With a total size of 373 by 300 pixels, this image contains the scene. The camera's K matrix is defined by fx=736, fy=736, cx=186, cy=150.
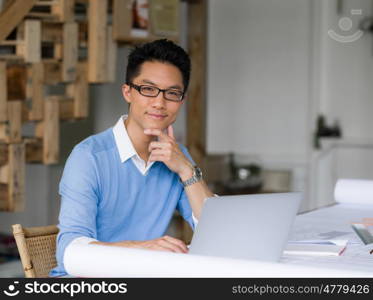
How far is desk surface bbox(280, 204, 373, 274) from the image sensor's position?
1.77 meters

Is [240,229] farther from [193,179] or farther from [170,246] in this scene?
[193,179]

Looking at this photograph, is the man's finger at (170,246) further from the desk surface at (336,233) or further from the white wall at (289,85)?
the white wall at (289,85)

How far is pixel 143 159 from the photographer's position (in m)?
2.29

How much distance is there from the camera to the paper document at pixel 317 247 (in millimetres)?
1878

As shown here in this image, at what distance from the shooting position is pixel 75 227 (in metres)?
1.90

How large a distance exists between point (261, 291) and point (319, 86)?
5.34m

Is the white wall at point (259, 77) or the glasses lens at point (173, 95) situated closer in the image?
the glasses lens at point (173, 95)

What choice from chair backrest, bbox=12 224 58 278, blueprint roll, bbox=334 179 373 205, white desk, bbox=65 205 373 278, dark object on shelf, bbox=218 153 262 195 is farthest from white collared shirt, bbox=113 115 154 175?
dark object on shelf, bbox=218 153 262 195

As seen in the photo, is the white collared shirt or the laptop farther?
the white collared shirt

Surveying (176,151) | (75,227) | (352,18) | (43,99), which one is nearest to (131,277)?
(75,227)

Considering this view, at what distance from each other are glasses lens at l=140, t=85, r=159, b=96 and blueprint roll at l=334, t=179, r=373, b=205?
1.14 meters

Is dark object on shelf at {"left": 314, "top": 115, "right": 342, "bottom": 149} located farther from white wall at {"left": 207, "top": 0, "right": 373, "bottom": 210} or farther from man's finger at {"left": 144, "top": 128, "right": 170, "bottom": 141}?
man's finger at {"left": 144, "top": 128, "right": 170, "bottom": 141}

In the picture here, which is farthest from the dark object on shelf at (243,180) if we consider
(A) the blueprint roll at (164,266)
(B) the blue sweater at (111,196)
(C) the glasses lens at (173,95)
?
(A) the blueprint roll at (164,266)

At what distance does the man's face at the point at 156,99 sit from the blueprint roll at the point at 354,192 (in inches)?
41.0
